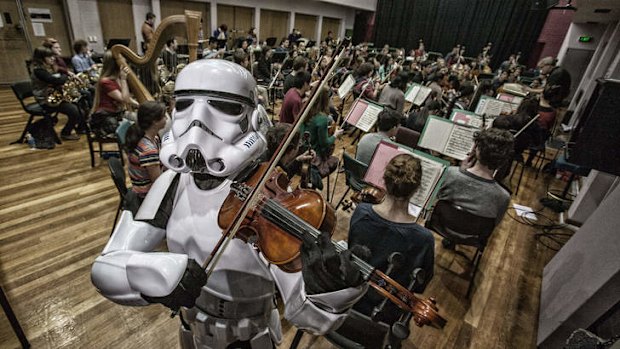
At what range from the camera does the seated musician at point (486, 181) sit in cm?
243

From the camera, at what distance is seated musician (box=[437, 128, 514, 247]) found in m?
2.43

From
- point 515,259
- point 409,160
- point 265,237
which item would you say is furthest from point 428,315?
point 515,259

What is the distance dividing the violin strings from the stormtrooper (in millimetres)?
60

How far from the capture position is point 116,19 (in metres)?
9.16

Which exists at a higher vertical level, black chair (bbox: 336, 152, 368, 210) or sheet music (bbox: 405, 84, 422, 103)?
sheet music (bbox: 405, 84, 422, 103)

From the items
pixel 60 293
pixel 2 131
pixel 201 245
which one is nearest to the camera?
pixel 201 245

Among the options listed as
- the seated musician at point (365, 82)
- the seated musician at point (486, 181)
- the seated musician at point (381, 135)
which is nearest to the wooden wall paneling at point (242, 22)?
the seated musician at point (365, 82)

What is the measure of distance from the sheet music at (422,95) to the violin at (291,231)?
5.21 metres

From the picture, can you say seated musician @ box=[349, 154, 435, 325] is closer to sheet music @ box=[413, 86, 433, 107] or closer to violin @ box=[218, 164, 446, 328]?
violin @ box=[218, 164, 446, 328]

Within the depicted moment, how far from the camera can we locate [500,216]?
8.29ft

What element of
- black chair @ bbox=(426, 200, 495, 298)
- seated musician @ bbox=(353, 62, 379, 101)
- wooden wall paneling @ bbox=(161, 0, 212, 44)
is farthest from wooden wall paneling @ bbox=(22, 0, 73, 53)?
black chair @ bbox=(426, 200, 495, 298)

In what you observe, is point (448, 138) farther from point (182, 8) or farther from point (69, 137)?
point (182, 8)

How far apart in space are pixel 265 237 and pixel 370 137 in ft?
8.23

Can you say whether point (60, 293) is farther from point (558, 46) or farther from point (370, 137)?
point (558, 46)
